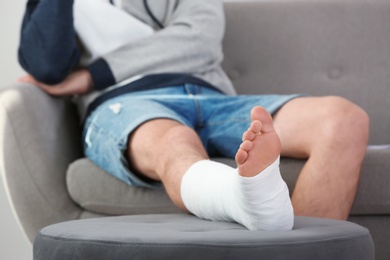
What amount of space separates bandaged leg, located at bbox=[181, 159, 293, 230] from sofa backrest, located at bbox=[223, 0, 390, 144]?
3.65 ft

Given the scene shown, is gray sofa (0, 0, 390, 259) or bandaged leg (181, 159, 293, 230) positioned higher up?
bandaged leg (181, 159, 293, 230)

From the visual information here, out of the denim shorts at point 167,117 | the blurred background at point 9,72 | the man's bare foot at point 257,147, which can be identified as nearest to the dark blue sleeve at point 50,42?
the denim shorts at point 167,117

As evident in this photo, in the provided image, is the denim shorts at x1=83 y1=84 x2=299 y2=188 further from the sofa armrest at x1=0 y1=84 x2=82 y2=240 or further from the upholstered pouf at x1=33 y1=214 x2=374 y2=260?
the upholstered pouf at x1=33 y1=214 x2=374 y2=260

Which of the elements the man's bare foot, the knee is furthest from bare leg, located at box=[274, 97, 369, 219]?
the man's bare foot

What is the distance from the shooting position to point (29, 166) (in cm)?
186

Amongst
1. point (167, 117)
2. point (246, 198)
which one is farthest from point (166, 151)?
point (246, 198)

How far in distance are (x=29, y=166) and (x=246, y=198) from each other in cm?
84

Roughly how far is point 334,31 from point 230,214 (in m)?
1.27

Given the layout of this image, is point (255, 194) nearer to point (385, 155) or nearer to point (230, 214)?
point (230, 214)

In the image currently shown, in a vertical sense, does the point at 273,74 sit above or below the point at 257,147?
below

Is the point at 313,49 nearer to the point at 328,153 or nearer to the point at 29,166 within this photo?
the point at 328,153

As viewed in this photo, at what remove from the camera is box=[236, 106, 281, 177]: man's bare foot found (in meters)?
1.15

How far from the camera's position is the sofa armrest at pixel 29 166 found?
185 cm

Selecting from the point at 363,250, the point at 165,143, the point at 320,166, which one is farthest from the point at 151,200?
the point at 363,250
